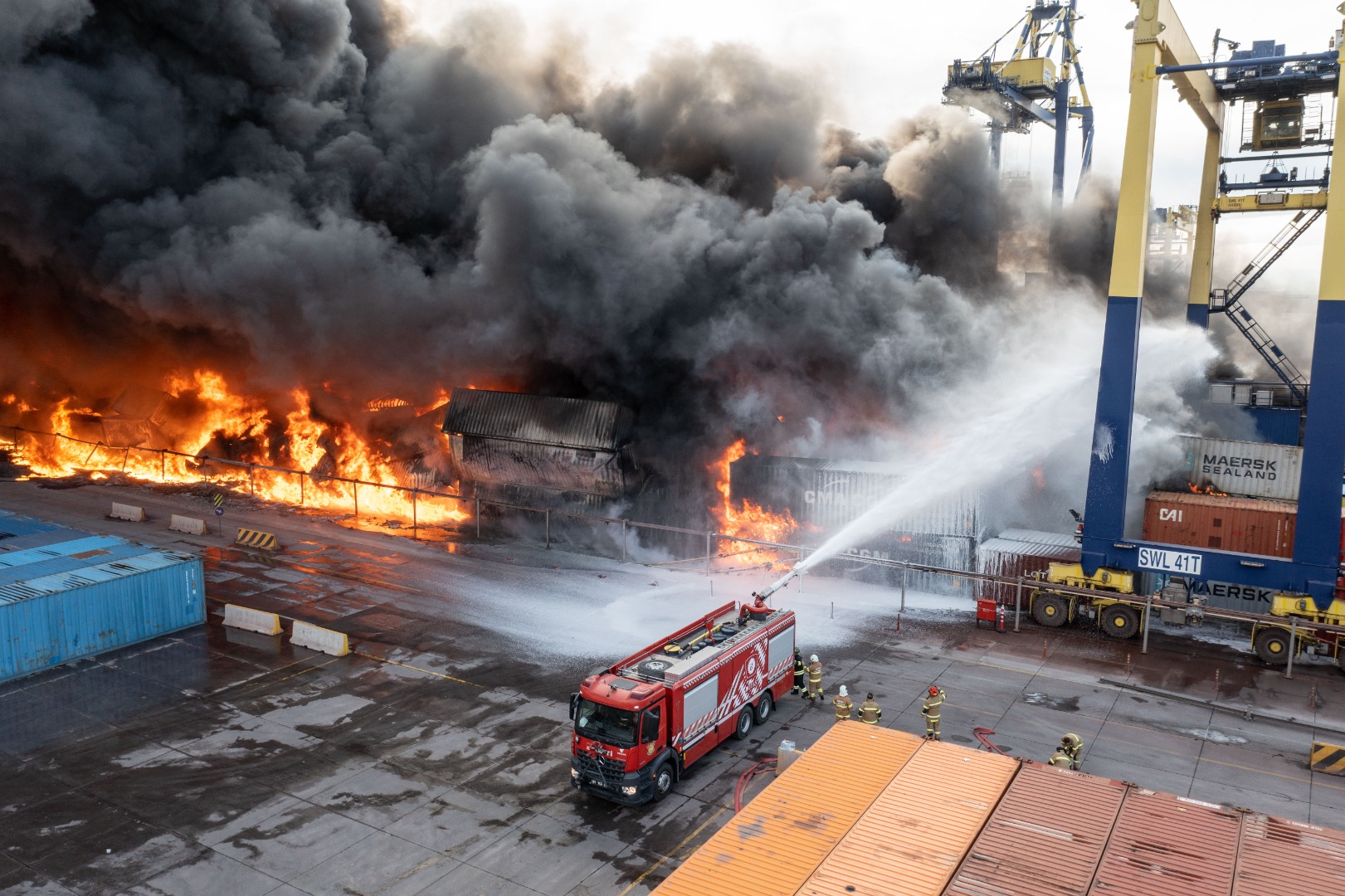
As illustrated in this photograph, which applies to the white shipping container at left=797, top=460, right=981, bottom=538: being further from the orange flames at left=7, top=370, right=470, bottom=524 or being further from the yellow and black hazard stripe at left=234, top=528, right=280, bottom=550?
the yellow and black hazard stripe at left=234, top=528, right=280, bottom=550

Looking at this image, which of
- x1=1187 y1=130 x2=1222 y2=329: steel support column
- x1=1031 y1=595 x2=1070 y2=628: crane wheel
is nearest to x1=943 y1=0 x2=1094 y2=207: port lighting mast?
x1=1187 y1=130 x2=1222 y2=329: steel support column

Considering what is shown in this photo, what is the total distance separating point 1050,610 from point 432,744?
15532 millimetres

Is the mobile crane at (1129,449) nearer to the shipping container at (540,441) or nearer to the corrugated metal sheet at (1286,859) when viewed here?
the corrugated metal sheet at (1286,859)

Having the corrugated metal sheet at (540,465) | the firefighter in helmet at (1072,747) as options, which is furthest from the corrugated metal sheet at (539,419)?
the firefighter in helmet at (1072,747)

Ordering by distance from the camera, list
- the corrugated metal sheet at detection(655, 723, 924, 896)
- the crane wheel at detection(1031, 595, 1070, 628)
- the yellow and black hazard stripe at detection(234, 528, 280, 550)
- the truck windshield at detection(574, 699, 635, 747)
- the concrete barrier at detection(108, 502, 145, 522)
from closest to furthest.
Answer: the corrugated metal sheet at detection(655, 723, 924, 896) < the truck windshield at detection(574, 699, 635, 747) < the crane wheel at detection(1031, 595, 1070, 628) < the yellow and black hazard stripe at detection(234, 528, 280, 550) < the concrete barrier at detection(108, 502, 145, 522)

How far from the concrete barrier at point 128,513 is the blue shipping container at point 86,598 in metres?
8.10

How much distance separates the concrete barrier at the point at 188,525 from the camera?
32.5 m

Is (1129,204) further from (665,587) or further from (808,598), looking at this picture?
(665,587)

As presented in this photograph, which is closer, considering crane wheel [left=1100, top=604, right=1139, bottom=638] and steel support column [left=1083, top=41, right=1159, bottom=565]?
crane wheel [left=1100, top=604, right=1139, bottom=638]

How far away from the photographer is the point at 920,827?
11.1 meters

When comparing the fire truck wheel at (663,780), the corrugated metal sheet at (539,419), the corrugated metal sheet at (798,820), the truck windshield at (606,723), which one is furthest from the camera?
the corrugated metal sheet at (539,419)

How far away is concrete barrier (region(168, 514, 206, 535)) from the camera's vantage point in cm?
3247

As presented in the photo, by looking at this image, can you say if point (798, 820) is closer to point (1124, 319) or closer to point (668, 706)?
point (668, 706)

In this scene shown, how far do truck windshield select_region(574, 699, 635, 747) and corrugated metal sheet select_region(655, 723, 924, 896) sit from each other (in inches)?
113
